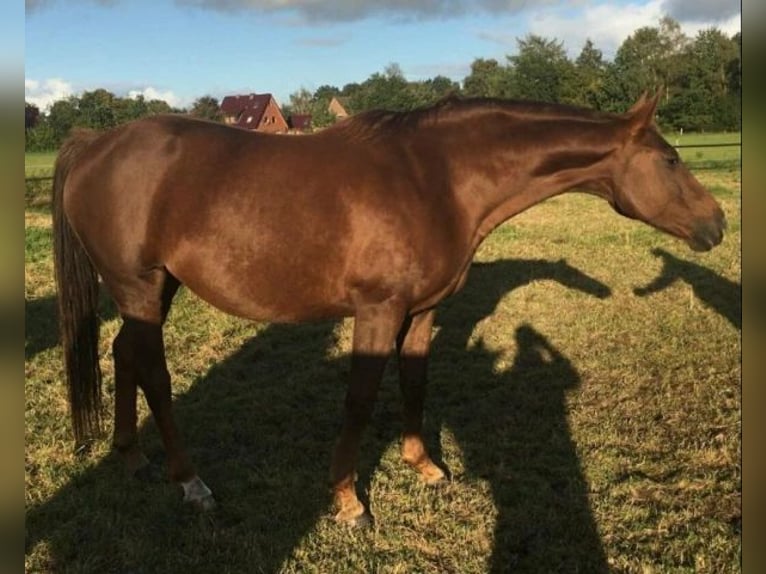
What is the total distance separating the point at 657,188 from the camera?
3.48 meters

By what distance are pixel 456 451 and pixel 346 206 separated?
1.87 meters

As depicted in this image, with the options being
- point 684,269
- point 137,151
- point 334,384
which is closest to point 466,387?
point 334,384

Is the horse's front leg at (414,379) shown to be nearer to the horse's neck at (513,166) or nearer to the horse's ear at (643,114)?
the horse's neck at (513,166)

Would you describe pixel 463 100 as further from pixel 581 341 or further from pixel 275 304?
pixel 581 341

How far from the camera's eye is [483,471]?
3.98 metres

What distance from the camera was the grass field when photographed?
3232 mm

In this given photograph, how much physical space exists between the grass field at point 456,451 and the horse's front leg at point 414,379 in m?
0.14

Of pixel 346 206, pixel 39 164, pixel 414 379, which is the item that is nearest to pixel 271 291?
pixel 346 206

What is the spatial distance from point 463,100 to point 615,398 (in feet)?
8.83

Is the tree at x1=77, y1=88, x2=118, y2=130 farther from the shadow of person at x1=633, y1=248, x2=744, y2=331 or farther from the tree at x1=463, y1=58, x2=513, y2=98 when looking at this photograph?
the shadow of person at x1=633, y1=248, x2=744, y2=331

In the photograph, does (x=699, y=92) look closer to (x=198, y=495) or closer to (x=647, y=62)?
(x=647, y=62)

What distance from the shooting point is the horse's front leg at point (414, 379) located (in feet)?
13.1

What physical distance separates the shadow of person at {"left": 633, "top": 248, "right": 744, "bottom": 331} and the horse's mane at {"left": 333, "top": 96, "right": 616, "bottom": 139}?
4.17m

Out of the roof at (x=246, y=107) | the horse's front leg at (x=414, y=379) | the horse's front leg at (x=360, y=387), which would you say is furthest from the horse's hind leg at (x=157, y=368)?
the roof at (x=246, y=107)
